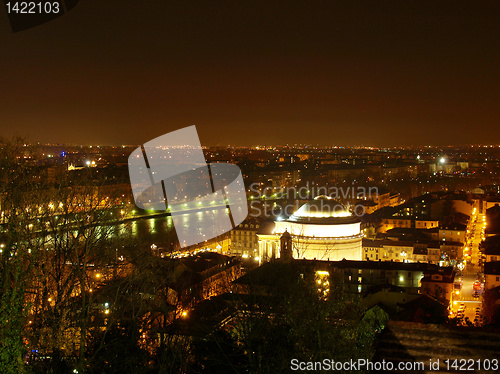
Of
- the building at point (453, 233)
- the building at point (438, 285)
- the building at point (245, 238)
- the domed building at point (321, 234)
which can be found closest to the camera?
the building at point (438, 285)

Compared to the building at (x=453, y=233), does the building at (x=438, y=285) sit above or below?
above

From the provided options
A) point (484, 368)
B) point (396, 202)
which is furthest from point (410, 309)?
point (396, 202)

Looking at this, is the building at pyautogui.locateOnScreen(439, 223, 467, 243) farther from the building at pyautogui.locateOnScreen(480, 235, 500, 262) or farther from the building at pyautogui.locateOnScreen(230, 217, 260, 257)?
the building at pyautogui.locateOnScreen(230, 217, 260, 257)

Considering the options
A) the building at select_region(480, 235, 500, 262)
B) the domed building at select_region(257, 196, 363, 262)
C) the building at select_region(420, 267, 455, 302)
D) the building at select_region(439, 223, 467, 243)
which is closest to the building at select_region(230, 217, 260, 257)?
the domed building at select_region(257, 196, 363, 262)

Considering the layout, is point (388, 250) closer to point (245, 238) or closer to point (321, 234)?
point (321, 234)

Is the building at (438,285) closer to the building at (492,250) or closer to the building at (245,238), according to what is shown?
the building at (492,250)

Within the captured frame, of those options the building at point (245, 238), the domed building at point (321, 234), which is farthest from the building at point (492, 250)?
the building at point (245, 238)

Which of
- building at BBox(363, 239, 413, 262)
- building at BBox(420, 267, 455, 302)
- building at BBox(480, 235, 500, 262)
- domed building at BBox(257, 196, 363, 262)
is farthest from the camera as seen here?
building at BBox(363, 239, 413, 262)

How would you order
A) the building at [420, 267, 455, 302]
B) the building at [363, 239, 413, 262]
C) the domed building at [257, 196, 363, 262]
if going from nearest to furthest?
the building at [420, 267, 455, 302] < the domed building at [257, 196, 363, 262] < the building at [363, 239, 413, 262]

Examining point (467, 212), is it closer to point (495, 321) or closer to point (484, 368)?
point (495, 321)
